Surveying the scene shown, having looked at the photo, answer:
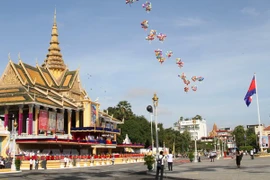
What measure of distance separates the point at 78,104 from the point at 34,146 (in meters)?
16.3

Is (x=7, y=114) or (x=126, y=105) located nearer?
(x=7, y=114)

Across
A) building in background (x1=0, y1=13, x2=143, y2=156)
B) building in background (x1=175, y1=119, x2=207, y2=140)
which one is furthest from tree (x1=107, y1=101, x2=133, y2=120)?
building in background (x1=175, y1=119, x2=207, y2=140)

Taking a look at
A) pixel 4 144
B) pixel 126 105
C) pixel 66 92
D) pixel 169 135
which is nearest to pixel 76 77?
pixel 66 92

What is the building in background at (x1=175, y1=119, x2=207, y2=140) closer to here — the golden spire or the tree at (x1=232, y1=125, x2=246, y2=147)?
the tree at (x1=232, y1=125, x2=246, y2=147)

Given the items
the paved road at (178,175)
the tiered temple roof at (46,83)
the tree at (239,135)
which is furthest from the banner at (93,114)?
the tree at (239,135)

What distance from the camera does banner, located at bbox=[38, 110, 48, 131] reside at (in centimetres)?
5456

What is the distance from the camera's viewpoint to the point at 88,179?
19.6m

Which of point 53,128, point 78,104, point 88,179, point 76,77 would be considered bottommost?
point 88,179

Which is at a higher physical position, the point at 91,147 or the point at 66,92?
the point at 66,92

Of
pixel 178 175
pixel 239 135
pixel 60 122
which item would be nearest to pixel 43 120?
pixel 60 122

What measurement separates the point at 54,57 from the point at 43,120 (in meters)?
21.4

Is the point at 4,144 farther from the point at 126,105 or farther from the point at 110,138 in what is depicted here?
the point at 126,105

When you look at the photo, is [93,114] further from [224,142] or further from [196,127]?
[196,127]

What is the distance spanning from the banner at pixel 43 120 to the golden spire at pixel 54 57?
A: 18.2 metres
